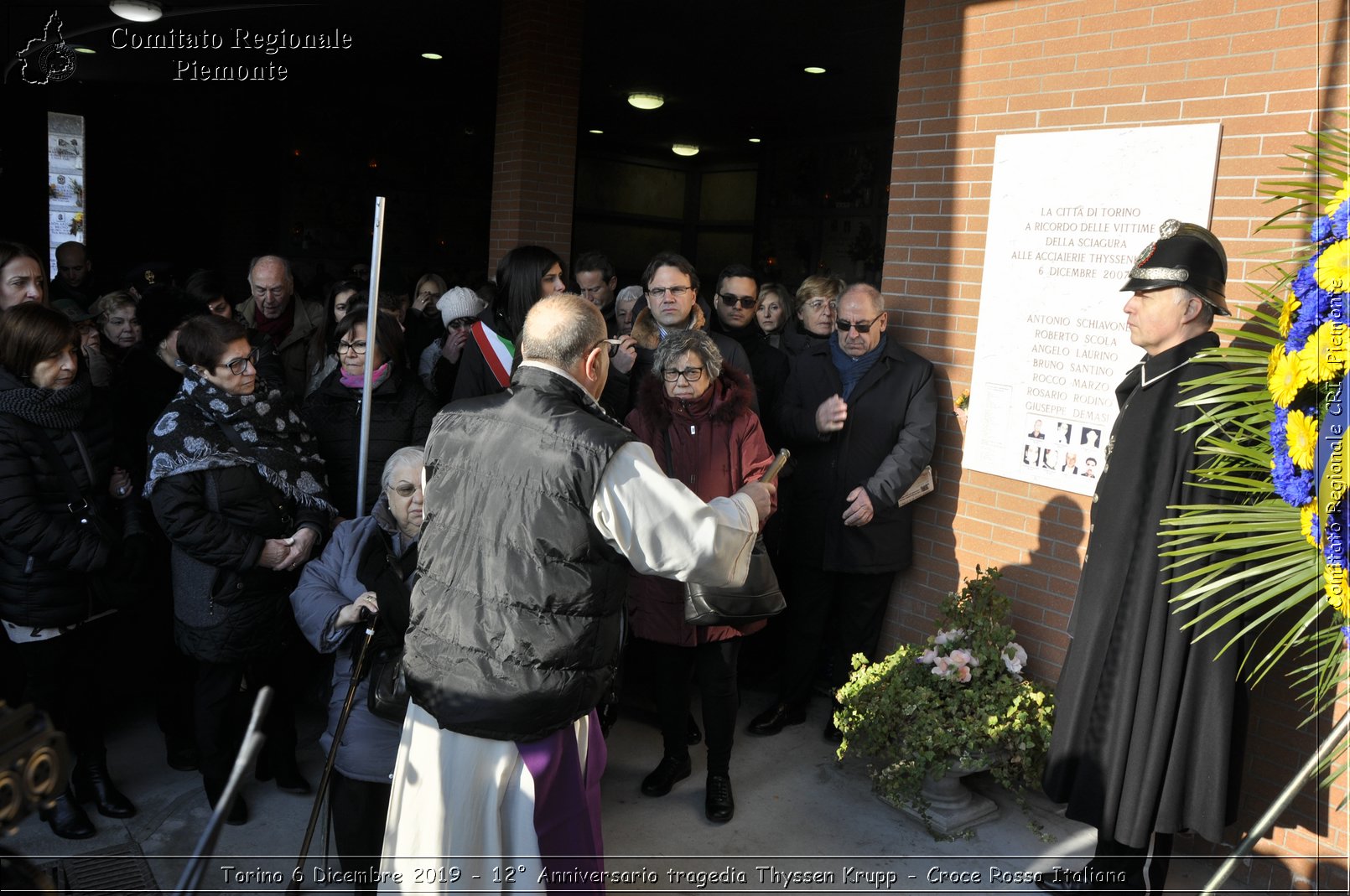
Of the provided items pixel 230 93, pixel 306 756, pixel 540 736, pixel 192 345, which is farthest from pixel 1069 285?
pixel 230 93

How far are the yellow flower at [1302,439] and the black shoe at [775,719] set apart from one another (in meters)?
2.96

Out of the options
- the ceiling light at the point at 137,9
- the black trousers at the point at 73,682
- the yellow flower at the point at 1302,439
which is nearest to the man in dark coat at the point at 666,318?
the black trousers at the point at 73,682

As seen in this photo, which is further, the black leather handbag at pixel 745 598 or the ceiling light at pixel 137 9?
the ceiling light at pixel 137 9

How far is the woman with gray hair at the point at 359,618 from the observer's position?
3.27 meters

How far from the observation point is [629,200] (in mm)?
16875

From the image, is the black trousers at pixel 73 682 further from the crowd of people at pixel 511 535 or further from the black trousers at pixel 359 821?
the black trousers at pixel 359 821

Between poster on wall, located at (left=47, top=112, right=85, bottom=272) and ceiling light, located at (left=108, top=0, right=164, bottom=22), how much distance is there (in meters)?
6.14

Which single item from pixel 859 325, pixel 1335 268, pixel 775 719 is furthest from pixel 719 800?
pixel 1335 268

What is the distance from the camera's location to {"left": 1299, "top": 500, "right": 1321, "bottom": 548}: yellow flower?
2492 millimetres

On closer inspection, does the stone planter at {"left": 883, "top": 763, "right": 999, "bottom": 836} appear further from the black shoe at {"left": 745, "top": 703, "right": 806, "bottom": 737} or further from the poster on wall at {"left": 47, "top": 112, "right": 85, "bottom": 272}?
the poster on wall at {"left": 47, "top": 112, "right": 85, "bottom": 272}

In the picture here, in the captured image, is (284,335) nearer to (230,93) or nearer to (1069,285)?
(1069,285)

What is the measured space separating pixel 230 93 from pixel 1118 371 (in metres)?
13.2

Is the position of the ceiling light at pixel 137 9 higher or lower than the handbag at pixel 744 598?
higher

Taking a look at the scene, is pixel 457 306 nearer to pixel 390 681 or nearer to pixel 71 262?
pixel 71 262
